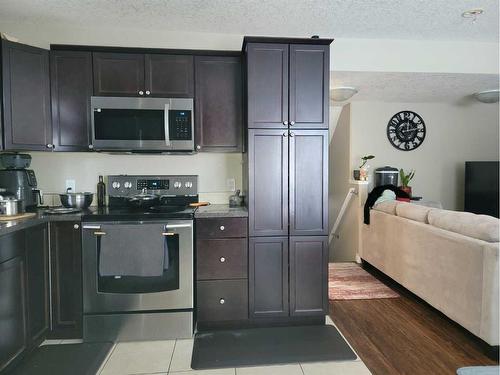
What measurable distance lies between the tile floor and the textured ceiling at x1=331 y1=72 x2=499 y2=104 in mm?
2665

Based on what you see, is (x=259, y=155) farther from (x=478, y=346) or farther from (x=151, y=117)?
(x=478, y=346)

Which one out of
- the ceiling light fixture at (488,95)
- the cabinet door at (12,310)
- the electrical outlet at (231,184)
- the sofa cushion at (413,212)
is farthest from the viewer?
the ceiling light fixture at (488,95)

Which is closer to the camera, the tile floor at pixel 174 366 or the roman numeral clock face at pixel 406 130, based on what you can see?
the tile floor at pixel 174 366

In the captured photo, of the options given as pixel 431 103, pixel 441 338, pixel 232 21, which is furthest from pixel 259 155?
pixel 431 103

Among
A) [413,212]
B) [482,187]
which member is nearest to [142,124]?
[413,212]

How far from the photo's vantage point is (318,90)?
7.84 ft

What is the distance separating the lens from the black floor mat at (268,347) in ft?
6.55

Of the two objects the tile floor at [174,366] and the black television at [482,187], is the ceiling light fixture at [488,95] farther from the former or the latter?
the tile floor at [174,366]

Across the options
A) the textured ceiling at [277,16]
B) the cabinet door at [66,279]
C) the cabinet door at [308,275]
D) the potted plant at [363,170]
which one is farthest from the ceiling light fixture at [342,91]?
the cabinet door at [66,279]

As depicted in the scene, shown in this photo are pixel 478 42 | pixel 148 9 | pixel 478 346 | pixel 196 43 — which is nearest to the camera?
pixel 478 346

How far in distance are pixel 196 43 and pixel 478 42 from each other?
291cm

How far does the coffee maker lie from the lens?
2396mm

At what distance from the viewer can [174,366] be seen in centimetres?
194

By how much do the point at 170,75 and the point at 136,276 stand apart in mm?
1668
